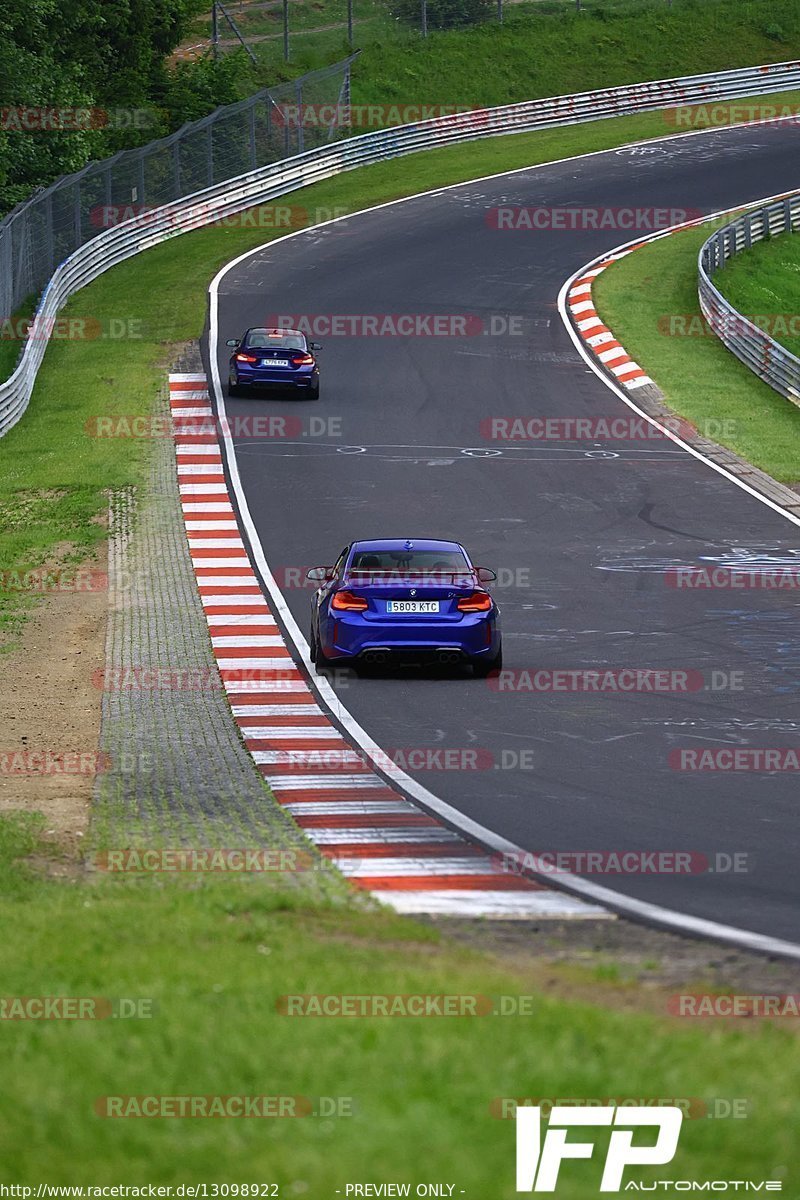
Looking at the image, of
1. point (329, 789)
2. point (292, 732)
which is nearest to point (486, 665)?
point (292, 732)

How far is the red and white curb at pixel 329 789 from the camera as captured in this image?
10836mm

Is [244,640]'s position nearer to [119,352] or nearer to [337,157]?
[119,352]

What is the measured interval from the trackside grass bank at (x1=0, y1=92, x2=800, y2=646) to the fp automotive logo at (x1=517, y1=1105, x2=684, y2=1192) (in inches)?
613

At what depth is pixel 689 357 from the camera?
1618 inches

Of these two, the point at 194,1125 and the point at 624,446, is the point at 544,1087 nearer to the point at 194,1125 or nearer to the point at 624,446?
the point at 194,1125

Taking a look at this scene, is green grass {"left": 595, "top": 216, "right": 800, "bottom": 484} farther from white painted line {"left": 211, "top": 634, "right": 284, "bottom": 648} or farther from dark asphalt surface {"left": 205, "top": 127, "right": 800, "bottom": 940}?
white painted line {"left": 211, "top": 634, "right": 284, "bottom": 648}

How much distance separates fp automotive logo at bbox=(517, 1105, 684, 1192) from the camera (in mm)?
6070

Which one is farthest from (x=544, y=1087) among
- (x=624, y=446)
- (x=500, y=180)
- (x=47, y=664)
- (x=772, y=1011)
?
(x=500, y=180)

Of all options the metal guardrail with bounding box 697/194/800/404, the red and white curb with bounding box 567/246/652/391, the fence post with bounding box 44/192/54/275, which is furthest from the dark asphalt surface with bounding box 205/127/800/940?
the fence post with bounding box 44/192/54/275

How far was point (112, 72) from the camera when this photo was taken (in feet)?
199

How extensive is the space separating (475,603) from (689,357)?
78.6 feet

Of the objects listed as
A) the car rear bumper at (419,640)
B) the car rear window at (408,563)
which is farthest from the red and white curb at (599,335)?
the car rear bumper at (419,640)

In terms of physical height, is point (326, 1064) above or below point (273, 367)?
above

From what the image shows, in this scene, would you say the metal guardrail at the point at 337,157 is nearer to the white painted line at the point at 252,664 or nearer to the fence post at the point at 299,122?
the fence post at the point at 299,122
